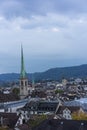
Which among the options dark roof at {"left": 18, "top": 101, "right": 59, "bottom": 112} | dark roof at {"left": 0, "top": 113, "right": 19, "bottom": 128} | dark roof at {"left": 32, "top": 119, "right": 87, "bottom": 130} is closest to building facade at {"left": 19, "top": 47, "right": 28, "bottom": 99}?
dark roof at {"left": 18, "top": 101, "right": 59, "bottom": 112}

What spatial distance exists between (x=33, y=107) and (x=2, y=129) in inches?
1216

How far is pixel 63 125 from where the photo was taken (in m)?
43.0

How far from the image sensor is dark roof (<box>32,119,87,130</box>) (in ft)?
138

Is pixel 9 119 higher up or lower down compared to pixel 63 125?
lower down

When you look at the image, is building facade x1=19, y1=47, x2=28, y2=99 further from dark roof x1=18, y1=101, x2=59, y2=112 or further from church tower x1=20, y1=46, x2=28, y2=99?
dark roof x1=18, y1=101, x2=59, y2=112

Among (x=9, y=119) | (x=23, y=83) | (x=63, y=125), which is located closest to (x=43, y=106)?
(x=9, y=119)

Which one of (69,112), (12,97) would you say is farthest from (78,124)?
(12,97)

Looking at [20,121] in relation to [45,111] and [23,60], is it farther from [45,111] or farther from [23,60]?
[23,60]

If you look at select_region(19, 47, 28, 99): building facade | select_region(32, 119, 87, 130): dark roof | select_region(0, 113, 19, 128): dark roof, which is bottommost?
select_region(0, 113, 19, 128): dark roof

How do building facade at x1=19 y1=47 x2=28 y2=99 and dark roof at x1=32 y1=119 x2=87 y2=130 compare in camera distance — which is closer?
dark roof at x1=32 y1=119 x2=87 y2=130

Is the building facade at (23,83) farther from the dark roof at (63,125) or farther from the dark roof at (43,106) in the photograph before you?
the dark roof at (63,125)

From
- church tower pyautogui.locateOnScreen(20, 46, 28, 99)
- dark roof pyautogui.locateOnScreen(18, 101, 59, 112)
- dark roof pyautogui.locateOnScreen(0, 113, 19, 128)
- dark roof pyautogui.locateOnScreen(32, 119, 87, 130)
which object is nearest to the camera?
dark roof pyautogui.locateOnScreen(32, 119, 87, 130)

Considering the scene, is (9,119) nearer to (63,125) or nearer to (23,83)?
(63,125)

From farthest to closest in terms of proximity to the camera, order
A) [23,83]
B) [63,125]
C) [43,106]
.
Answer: [23,83], [43,106], [63,125]
